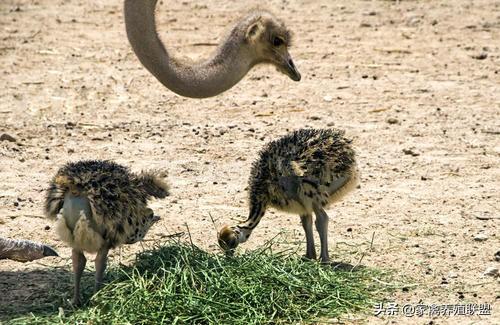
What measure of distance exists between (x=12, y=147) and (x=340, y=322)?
449cm

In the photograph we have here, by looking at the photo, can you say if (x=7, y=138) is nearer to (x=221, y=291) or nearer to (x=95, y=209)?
(x=95, y=209)

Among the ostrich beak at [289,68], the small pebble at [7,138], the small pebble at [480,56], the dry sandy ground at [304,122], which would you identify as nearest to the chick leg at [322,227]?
the dry sandy ground at [304,122]

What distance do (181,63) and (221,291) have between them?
5.83 feet

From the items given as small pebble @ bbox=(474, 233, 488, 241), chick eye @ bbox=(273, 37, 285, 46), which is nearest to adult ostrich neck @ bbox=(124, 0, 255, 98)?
chick eye @ bbox=(273, 37, 285, 46)

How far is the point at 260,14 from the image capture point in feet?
25.9

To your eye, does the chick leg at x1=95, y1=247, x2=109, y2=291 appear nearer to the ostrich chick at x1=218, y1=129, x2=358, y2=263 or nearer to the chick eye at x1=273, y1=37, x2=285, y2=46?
the ostrich chick at x1=218, y1=129, x2=358, y2=263

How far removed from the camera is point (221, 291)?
6.48 m

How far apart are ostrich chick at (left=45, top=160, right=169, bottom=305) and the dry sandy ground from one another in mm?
610

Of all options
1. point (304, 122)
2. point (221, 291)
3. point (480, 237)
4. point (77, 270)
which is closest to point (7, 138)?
point (304, 122)

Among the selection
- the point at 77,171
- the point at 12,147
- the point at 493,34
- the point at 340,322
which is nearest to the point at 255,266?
the point at 340,322

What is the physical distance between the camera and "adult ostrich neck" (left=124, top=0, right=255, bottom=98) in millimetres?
7332

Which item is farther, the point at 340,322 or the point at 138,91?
the point at 138,91

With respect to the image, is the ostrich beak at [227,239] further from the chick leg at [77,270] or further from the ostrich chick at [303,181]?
the chick leg at [77,270]

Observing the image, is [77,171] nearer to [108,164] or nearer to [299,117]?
[108,164]
